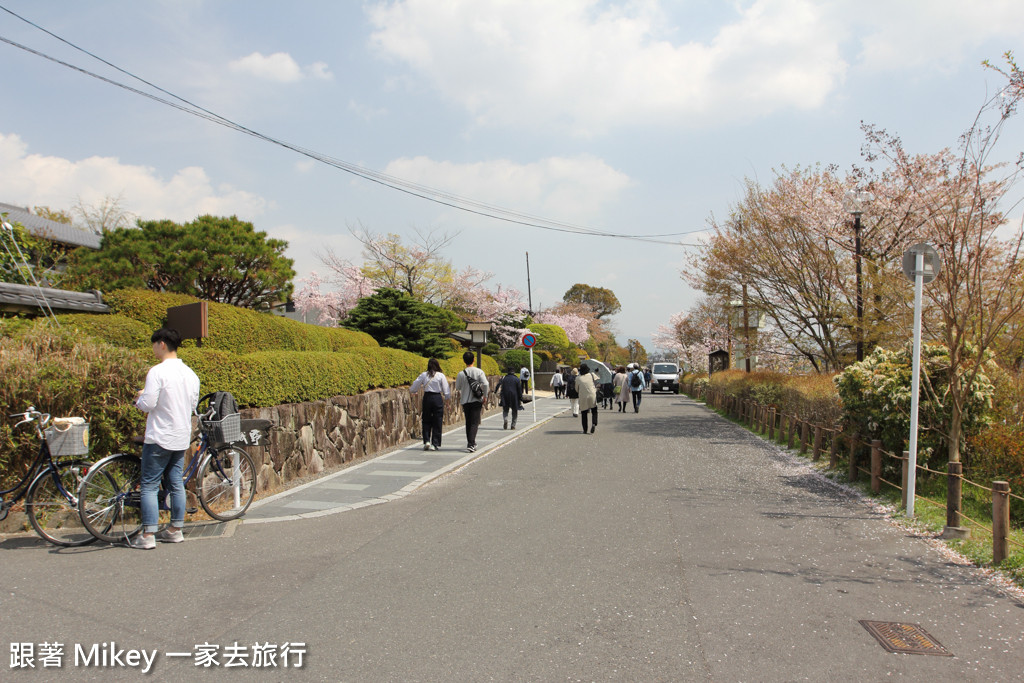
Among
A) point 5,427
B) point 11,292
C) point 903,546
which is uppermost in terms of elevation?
point 11,292

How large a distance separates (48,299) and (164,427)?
4457 millimetres

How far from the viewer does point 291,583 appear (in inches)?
187

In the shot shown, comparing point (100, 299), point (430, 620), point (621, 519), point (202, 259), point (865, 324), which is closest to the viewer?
point (430, 620)

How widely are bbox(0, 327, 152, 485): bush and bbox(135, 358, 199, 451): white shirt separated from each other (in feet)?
3.56

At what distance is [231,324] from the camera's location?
34.1 feet

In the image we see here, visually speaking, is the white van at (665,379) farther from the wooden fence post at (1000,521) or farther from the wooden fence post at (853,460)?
the wooden fence post at (1000,521)

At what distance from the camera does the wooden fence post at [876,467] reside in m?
8.43

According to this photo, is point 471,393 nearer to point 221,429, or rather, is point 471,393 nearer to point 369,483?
point 369,483

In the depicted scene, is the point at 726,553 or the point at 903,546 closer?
the point at 726,553

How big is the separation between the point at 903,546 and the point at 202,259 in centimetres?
1150

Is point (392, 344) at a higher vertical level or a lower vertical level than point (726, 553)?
higher

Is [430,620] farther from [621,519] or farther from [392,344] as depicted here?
[392,344]


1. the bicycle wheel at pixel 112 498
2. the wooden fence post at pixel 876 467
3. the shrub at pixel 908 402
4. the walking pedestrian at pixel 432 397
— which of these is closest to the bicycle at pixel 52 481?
the bicycle wheel at pixel 112 498

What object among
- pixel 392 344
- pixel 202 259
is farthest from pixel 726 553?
pixel 392 344
